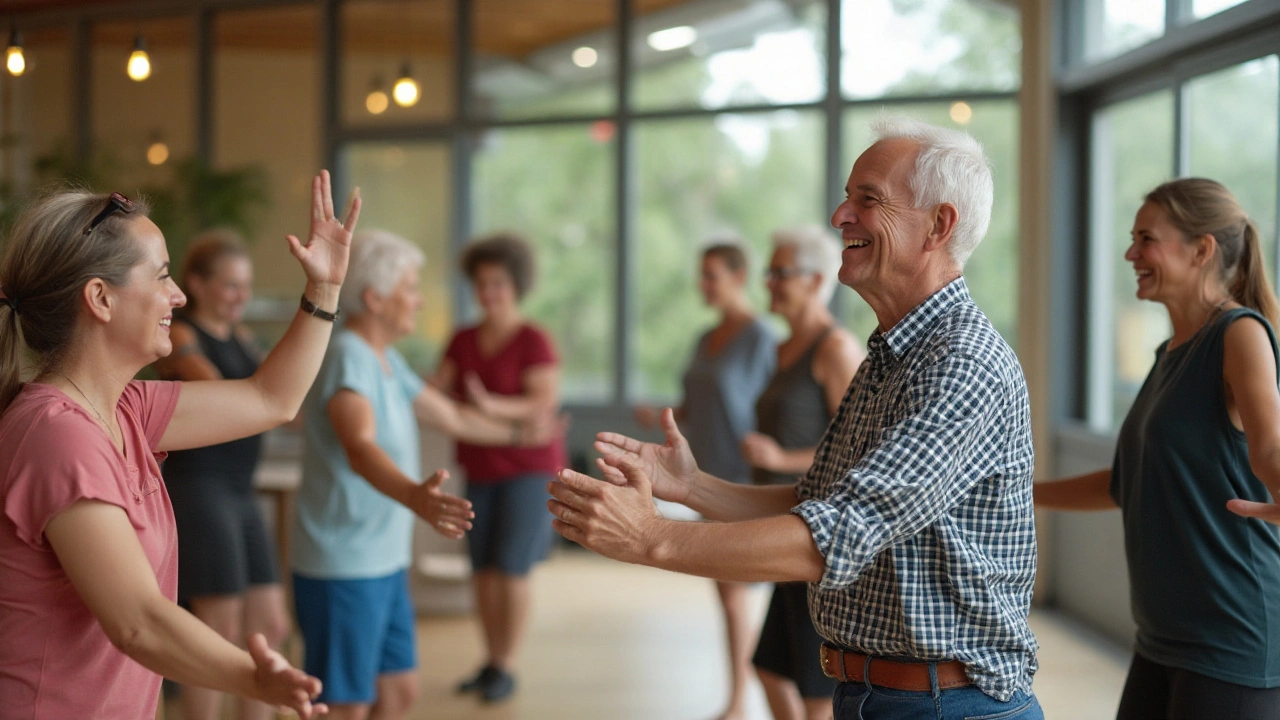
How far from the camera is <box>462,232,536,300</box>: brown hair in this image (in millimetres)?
4711

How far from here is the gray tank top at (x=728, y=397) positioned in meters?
4.54

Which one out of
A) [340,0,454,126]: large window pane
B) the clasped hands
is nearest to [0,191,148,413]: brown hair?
the clasped hands

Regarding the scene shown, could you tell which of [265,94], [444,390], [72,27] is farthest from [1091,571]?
[72,27]

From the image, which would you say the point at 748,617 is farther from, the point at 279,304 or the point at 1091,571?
the point at 279,304

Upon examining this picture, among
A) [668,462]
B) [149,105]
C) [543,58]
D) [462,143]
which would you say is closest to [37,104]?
[149,105]

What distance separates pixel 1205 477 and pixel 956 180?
2.75ft

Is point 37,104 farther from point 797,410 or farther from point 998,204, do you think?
point 797,410

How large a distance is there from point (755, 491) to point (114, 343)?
116 cm

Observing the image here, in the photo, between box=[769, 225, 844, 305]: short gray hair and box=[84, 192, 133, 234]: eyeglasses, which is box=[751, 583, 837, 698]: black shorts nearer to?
Answer: box=[769, 225, 844, 305]: short gray hair

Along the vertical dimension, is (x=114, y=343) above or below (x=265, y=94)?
below

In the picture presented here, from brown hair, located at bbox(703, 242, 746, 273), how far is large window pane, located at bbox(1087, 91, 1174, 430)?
176 cm

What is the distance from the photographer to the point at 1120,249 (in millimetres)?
5457

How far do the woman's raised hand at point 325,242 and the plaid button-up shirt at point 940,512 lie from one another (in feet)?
3.29

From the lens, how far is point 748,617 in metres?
4.09
